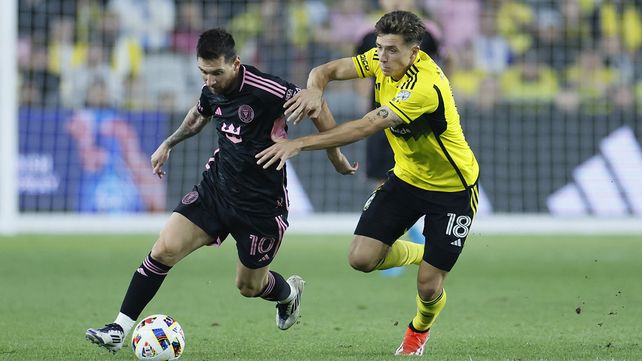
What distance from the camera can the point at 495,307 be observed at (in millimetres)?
8609

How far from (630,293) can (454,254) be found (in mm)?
3235

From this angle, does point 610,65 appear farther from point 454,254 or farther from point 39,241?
point 454,254

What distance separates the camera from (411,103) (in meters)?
6.14

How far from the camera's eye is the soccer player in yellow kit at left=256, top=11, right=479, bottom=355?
6.15m

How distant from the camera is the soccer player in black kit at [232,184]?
6.27 metres

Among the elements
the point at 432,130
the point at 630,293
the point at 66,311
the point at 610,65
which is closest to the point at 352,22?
the point at 610,65

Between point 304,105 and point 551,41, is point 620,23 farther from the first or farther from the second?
point 304,105

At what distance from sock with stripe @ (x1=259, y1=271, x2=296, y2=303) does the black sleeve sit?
107cm

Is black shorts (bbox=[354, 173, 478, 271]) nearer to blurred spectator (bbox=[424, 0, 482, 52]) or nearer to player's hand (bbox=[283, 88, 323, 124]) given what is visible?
player's hand (bbox=[283, 88, 323, 124])

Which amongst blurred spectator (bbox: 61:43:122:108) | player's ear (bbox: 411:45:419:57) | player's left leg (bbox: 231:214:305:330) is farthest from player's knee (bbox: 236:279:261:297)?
blurred spectator (bbox: 61:43:122:108)

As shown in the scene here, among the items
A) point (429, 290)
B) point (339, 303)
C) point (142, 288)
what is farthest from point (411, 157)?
point (339, 303)

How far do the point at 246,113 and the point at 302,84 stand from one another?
8737 mm

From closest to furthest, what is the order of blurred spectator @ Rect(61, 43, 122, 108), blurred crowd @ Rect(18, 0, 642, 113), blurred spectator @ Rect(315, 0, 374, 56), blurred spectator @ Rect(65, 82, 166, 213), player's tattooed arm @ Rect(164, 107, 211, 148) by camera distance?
player's tattooed arm @ Rect(164, 107, 211, 148)
blurred spectator @ Rect(65, 82, 166, 213)
blurred spectator @ Rect(61, 43, 122, 108)
blurred crowd @ Rect(18, 0, 642, 113)
blurred spectator @ Rect(315, 0, 374, 56)

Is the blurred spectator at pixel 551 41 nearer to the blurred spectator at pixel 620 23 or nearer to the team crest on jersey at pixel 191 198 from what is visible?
the blurred spectator at pixel 620 23
